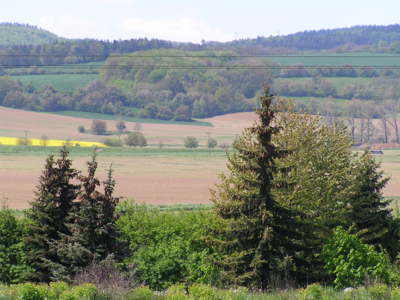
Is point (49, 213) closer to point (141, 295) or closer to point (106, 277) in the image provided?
point (106, 277)

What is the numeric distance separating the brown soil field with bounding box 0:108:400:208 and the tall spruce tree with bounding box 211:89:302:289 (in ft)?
38.7

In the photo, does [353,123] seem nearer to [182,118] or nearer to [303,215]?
[182,118]

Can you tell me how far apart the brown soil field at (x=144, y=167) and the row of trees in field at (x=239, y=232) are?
7602 millimetres

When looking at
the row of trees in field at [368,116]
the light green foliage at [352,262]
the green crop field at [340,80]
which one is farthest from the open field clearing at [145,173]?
the green crop field at [340,80]

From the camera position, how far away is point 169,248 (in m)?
23.9

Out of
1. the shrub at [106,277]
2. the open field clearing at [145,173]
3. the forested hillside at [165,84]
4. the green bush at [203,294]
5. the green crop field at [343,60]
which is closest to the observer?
the green bush at [203,294]

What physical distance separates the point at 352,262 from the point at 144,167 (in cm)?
5764

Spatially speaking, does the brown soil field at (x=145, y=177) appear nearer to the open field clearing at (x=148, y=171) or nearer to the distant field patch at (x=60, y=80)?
the open field clearing at (x=148, y=171)

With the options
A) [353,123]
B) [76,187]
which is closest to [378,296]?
[76,187]

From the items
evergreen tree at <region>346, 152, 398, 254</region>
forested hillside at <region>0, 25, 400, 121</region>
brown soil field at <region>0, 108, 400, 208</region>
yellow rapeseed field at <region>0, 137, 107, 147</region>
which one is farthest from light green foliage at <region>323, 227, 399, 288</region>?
forested hillside at <region>0, 25, 400, 121</region>

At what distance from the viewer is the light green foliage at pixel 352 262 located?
2052 centimetres

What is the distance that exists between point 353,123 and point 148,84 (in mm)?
55001

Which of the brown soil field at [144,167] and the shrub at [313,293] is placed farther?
the brown soil field at [144,167]

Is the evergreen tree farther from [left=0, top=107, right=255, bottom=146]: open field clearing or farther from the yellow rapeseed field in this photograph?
[left=0, top=107, right=255, bottom=146]: open field clearing
